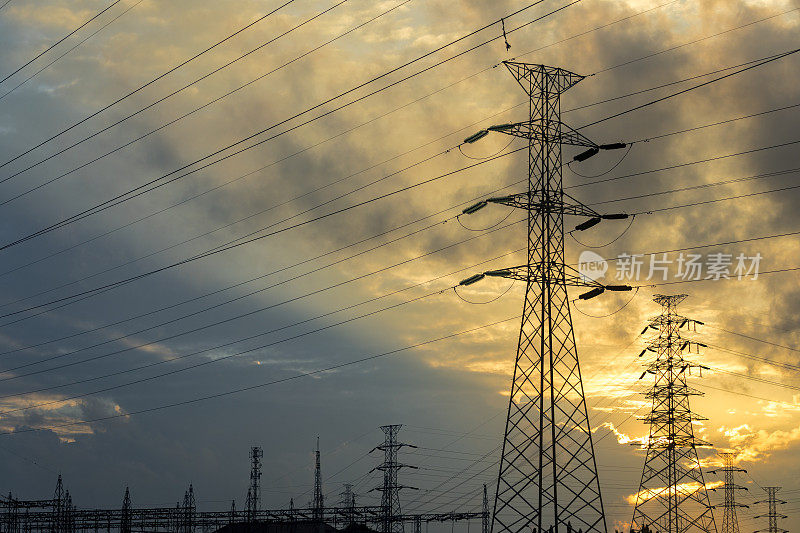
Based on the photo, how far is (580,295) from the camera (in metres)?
34.8

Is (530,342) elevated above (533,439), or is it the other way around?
(530,342)

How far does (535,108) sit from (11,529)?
86.6 m

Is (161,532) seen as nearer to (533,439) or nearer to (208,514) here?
(208,514)

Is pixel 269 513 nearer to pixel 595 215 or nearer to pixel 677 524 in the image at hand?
pixel 677 524

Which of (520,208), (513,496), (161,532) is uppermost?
(520,208)

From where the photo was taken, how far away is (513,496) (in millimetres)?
31453

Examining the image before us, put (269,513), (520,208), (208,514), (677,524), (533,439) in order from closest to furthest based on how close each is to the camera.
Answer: (533,439), (520,208), (677,524), (269,513), (208,514)

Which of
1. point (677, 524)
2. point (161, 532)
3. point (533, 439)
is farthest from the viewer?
point (161, 532)

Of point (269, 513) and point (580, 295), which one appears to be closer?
point (580, 295)

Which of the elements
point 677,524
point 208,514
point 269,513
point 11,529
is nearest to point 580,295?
point 677,524

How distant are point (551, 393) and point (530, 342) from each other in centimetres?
192

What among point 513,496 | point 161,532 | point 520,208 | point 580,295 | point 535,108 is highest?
point 535,108

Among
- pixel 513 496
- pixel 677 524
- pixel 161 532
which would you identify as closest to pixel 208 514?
pixel 161 532

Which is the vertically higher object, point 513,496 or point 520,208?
point 520,208
